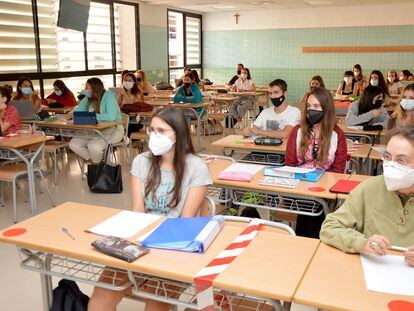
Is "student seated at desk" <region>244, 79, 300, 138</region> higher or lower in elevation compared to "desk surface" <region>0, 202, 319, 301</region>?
higher

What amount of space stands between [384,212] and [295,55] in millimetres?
11505

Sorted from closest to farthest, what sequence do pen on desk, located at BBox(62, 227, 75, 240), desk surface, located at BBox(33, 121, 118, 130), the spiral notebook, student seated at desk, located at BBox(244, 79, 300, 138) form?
pen on desk, located at BBox(62, 227, 75, 240), the spiral notebook, student seated at desk, located at BBox(244, 79, 300, 138), desk surface, located at BBox(33, 121, 118, 130)

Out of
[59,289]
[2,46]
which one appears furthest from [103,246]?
[2,46]

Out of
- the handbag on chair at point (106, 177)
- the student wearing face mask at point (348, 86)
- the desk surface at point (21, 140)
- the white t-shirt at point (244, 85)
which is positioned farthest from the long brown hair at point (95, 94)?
the student wearing face mask at point (348, 86)

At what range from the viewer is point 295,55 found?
12.7 m

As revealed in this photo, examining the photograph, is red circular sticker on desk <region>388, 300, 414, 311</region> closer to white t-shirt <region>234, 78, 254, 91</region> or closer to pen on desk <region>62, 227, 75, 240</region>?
pen on desk <region>62, 227, 75, 240</region>

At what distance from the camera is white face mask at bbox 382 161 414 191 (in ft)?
5.50

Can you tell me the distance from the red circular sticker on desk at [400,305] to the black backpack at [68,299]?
1.33 m

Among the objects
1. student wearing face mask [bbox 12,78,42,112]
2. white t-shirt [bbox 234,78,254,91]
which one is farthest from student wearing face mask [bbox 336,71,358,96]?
student wearing face mask [bbox 12,78,42,112]

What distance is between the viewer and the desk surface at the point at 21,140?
13.3ft

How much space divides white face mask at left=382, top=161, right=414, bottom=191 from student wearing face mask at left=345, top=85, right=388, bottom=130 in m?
3.49

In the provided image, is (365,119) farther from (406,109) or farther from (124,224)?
(124,224)

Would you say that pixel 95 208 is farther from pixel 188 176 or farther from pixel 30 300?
pixel 30 300

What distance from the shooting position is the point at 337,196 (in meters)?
2.63
